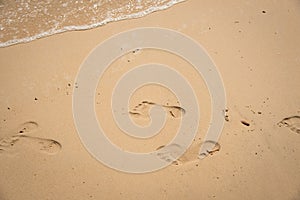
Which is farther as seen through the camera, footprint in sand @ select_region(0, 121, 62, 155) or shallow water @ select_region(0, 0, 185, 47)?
shallow water @ select_region(0, 0, 185, 47)

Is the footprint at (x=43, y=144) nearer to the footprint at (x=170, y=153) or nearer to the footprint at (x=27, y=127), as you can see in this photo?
the footprint at (x=27, y=127)

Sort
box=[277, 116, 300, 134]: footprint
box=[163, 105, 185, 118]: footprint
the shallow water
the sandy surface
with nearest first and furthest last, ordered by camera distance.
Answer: the sandy surface, box=[277, 116, 300, 134]: footprint, box=[163, 105, 185, 118]: footprint, the shallow water

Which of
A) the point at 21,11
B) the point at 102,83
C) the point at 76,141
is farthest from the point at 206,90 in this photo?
the point at 21,11

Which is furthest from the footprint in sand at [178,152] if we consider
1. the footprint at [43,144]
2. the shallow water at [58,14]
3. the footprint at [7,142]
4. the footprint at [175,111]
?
the shallow water at [58,14]

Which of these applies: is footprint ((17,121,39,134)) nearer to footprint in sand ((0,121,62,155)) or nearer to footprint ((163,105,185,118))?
footprint in sand ((0,121,62,155))

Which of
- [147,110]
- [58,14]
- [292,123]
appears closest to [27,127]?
[147,110]

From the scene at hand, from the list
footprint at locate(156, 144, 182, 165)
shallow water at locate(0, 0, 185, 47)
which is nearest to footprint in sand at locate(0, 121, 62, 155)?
footprint at locate(156, 144, 182, 165)

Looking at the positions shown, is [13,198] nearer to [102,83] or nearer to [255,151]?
[102,83]
